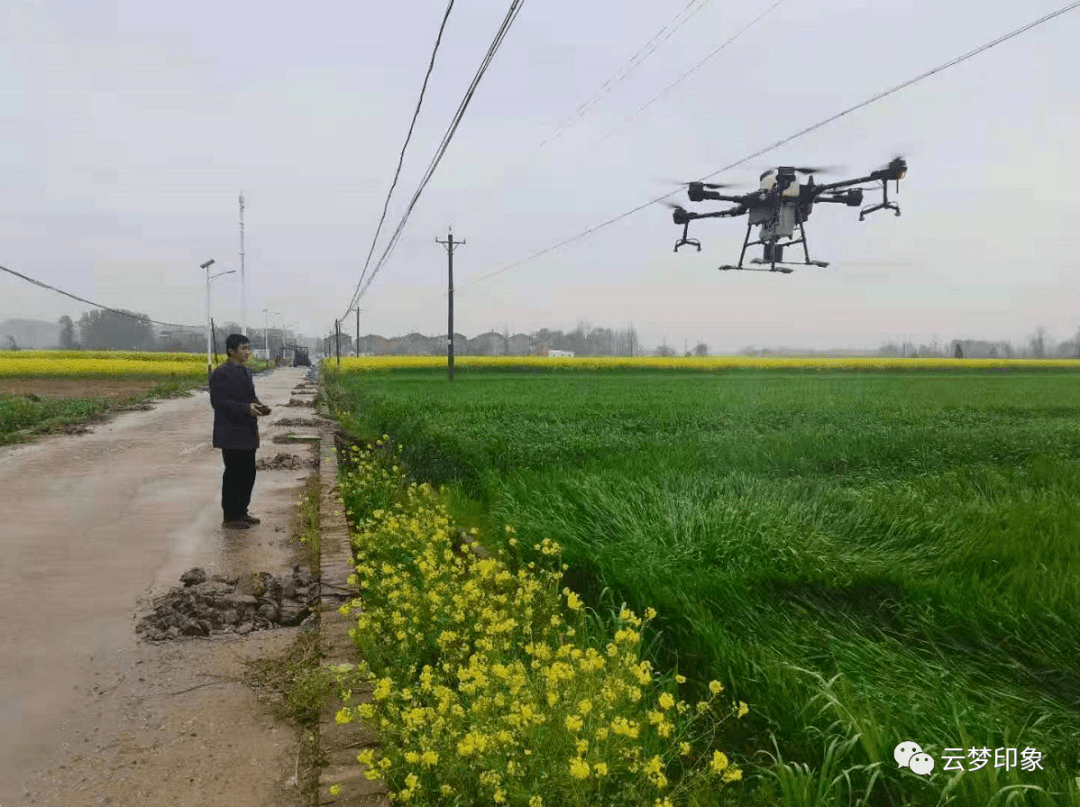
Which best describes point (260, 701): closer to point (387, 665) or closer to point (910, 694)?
point (387, 665)

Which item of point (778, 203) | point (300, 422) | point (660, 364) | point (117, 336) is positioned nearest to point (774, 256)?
point (778, 203)

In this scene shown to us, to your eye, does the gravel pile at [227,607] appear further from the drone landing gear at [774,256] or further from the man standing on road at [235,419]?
the drone landing gear at [774,256]

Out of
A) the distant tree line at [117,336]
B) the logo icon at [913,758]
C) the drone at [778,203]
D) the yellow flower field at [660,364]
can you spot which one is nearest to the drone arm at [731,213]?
the drone at [778,203]

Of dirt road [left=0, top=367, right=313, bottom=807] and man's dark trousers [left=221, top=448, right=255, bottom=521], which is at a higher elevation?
man's dark trousers [left=221, top=448, right=255, bottom=521]

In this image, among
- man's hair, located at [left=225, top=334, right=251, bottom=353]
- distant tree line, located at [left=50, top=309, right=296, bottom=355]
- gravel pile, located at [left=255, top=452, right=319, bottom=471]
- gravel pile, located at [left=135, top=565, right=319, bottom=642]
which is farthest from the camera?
distant tree line, located at [left=50, top=309, right=296, bottom=355]

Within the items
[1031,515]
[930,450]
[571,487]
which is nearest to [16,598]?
[571,487]

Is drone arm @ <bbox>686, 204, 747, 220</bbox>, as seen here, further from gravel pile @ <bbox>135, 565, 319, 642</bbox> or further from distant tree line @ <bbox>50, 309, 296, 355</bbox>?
distant tree line @ <bbox>50, 309, 296, 355</bbox>

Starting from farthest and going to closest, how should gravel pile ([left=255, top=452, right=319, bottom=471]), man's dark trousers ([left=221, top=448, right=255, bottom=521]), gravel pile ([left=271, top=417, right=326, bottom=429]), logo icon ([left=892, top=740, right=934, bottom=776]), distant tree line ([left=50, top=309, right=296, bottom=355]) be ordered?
distant tree line ([left=50, top=309, right=296, bottom=355]), gravel pile ([left=271, top=417, right=326, bottom=429]), gravel pile ([left=255, top=452, right=319, bottom=471]), man's dark trousers ([left=221, top=448, right=255, bottom=521]), logo icon ([left=892, top=740, right=934, bottom=776])

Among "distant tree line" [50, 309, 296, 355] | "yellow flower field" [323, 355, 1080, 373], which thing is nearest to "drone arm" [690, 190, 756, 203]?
"yellow flower field" [323, 355, 1080, 373]

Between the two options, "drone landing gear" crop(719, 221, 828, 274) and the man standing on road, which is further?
"drone landing gear" crop(719, 221, 828, 274)
